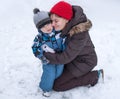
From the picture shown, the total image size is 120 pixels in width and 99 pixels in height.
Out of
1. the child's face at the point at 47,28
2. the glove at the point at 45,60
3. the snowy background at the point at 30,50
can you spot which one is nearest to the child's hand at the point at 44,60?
the glove at the point at 45,60

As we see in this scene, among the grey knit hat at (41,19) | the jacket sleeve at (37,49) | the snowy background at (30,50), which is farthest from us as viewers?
the snowy background at (30,50)

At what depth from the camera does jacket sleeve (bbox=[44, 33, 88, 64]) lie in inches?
125

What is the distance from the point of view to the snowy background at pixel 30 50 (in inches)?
141

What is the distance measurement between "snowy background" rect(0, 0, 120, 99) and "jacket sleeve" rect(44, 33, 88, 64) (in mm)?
461

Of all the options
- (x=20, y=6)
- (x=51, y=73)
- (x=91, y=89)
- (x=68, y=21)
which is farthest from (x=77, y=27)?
(x=20, y=6)

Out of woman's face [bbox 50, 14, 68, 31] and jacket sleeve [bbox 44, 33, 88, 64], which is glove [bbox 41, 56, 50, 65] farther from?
woman's face [bbox 50, 14, 68, 31]

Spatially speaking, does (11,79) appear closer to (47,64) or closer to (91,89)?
(47,64)

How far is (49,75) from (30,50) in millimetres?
819

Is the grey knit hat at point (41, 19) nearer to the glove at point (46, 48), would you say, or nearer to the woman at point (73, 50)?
the woman at point (73, 50)

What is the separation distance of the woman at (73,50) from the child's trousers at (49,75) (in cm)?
8

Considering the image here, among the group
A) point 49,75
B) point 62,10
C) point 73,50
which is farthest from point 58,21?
→ point 49,75

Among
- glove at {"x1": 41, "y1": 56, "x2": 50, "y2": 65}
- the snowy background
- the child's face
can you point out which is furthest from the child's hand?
the snowy background

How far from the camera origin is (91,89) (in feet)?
11.9

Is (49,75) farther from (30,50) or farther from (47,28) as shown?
(30,50)
